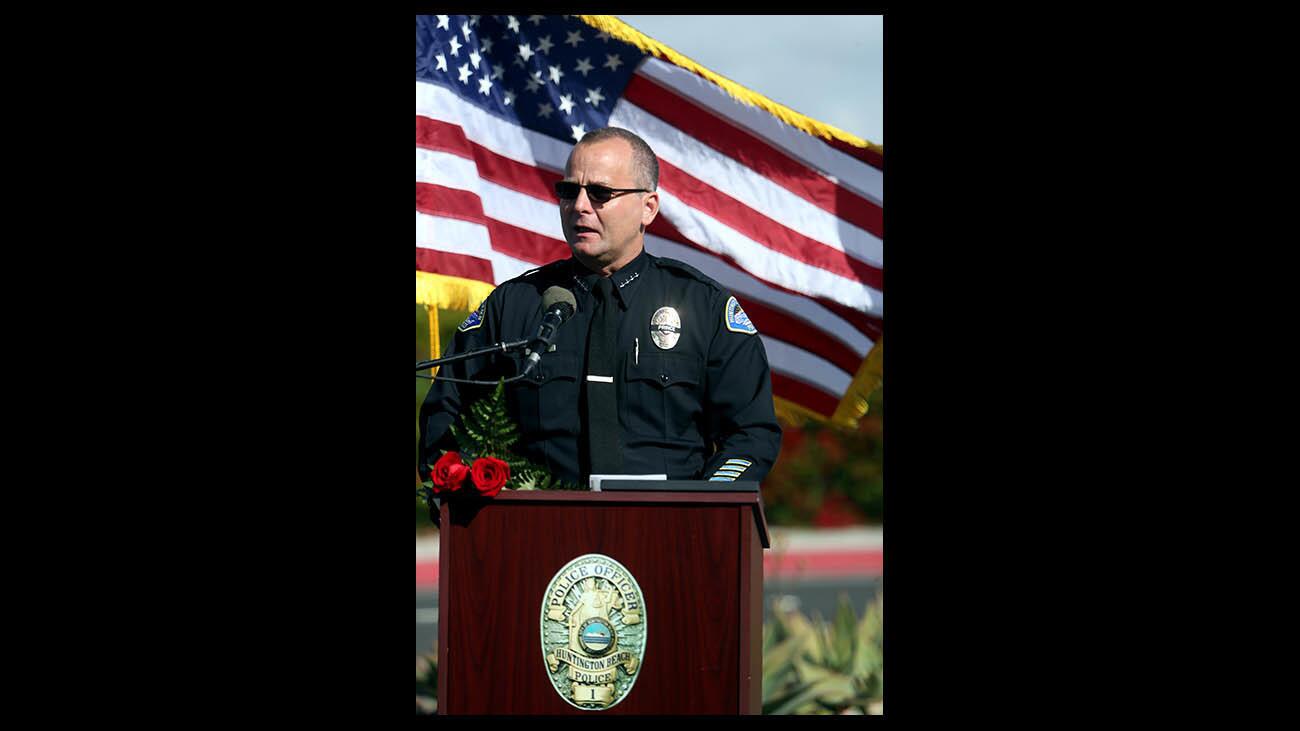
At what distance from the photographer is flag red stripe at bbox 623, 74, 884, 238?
310 inches

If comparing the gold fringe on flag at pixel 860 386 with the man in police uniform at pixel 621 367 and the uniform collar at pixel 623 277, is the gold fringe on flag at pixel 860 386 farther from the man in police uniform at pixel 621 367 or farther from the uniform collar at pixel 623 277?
the uniform collar at pixel 623 277

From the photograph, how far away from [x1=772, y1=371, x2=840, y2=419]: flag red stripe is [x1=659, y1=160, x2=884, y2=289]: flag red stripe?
1.88ft

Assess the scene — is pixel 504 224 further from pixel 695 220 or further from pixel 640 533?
pixel 640 533

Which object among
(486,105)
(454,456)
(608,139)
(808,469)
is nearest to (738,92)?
(486,105)

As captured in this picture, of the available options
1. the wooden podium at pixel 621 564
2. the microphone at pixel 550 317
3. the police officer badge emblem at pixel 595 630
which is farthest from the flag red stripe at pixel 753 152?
the police officer badge emblem at pixel 595 630

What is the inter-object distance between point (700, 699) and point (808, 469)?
13.2 m

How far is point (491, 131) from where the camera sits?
7535 millimetres

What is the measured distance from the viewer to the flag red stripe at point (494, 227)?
719 centimetres

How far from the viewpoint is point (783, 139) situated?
8.02 metres

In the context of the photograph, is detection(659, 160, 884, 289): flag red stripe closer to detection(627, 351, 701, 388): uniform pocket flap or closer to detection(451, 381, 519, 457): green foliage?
detection(627, 351, 701, 388): uniform pocket flap

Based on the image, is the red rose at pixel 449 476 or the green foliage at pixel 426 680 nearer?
the red rose at pixel 449 476

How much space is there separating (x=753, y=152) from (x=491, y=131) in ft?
4.30

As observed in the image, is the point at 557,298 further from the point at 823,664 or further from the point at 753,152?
the point at 753,152

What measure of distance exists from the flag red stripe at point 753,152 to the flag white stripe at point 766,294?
1.43 feet
